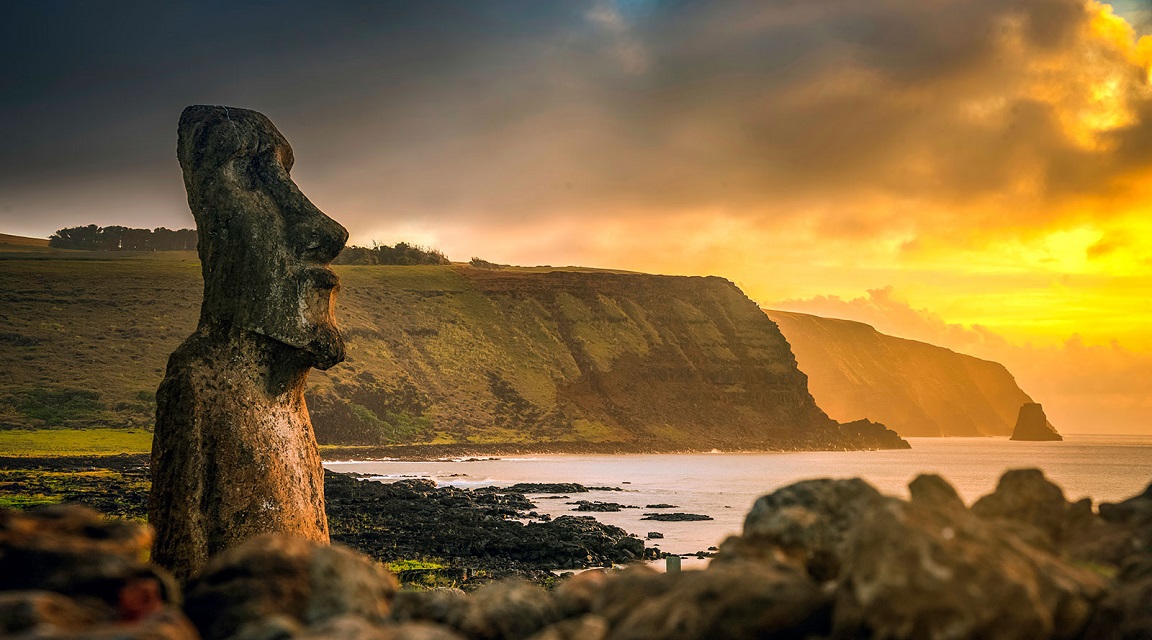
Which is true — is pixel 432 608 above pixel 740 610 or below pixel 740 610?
below

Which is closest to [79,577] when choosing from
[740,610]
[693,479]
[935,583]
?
[740,610]

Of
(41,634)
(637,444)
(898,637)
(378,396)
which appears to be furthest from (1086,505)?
(637,444)

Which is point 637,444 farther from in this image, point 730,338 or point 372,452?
point 372,452

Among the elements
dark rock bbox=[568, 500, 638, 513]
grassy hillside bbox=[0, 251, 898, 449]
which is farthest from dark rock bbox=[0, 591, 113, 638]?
grassy hillside bbox=[0, 251, 898, 449]

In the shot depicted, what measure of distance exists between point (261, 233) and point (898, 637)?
897 cm

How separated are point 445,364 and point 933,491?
161899 mm

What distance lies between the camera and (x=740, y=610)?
4113 millimetres

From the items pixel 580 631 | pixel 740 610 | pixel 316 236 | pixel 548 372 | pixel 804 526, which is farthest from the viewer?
pixel 548 372

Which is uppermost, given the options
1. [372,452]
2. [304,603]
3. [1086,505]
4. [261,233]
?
[261,233]

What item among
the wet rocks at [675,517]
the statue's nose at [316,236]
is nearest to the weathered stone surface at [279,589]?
the statue's nose at [316,236]

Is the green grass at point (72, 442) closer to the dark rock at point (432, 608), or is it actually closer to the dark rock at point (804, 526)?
the dark rock at point (432, 608)

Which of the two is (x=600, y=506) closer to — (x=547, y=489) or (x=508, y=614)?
(x=547, y=489)

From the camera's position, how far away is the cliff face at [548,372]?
153m

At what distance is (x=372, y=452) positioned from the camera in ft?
401
